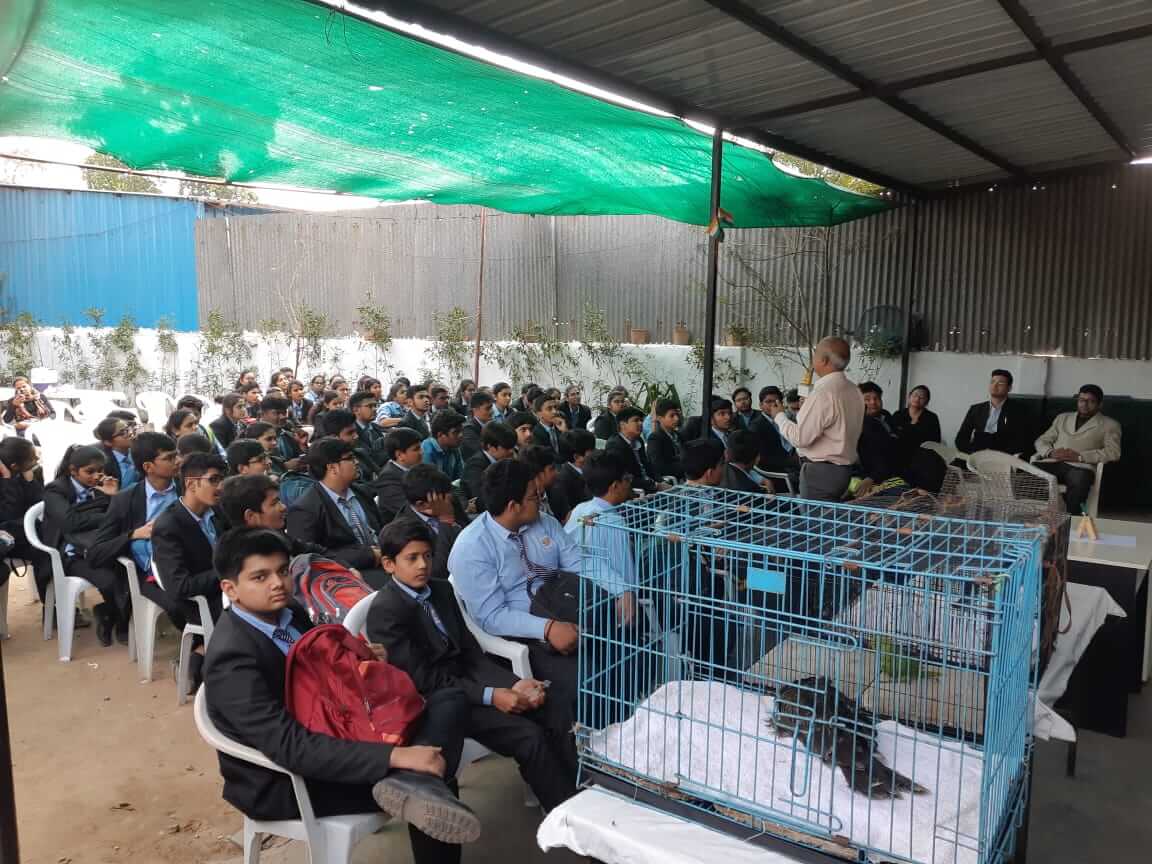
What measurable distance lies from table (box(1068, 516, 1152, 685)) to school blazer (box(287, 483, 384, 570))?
10.7 ft

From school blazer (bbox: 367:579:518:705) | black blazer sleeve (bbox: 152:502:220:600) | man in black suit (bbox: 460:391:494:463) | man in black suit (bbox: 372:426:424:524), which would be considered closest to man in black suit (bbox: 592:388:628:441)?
man in black suit (bbox: 460:391:494:463)

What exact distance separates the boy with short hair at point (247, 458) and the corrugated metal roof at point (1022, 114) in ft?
Answer: 15.4

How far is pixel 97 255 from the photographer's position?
15.6m

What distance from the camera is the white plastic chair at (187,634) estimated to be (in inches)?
152

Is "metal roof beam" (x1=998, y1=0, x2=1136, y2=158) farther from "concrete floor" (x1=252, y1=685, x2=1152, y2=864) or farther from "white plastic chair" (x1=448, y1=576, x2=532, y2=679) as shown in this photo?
"white plastic chair" (x1=448, y1=576, x2=532, y2=679)

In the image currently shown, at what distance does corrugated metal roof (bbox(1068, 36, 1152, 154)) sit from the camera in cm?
517

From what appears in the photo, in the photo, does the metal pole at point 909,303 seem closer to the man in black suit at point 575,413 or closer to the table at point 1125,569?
the man in black suit at point 575,413

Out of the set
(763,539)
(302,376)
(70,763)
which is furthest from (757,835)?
(302,376)

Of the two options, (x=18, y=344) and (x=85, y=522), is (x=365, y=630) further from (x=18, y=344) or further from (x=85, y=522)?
(x=18, y=344)

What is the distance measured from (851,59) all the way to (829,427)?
7.13ft

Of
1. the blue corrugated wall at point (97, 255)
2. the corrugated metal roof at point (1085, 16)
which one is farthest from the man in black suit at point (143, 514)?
the blue corrugated wall at point (97, 255)

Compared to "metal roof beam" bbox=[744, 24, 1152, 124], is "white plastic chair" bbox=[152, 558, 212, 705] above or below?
below

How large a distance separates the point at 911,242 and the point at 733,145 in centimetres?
437

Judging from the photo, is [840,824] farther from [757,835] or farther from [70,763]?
[70,763]
